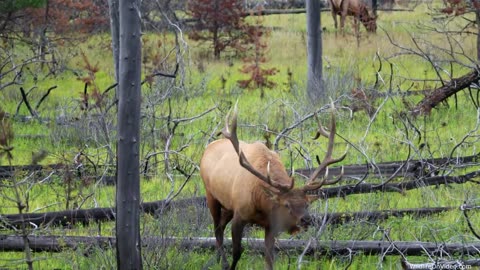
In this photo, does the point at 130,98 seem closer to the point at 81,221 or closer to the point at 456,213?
the point at 81,221

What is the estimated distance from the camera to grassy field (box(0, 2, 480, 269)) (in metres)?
7.85

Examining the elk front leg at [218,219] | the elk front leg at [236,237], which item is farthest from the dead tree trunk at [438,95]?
the elk front leg at [236,237]

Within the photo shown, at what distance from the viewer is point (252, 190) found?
24.0 ft

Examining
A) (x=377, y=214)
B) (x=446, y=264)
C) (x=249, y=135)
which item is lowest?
(x=249, y=135)

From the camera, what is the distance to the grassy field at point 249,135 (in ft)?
25.8

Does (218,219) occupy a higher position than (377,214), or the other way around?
(218,219)

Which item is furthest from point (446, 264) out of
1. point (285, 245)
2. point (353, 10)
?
point (353, 10)

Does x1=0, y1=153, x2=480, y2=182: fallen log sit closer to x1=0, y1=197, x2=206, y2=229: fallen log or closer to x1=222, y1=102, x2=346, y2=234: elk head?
x1=0, y1=197, x2=206, y2=229: fallen log

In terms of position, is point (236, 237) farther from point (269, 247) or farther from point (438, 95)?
point (438, 95)

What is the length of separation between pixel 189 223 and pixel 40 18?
509 inches

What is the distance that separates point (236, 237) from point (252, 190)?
1.27 ft

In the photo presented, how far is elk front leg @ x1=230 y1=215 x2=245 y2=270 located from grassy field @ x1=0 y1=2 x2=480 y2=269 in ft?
0.93

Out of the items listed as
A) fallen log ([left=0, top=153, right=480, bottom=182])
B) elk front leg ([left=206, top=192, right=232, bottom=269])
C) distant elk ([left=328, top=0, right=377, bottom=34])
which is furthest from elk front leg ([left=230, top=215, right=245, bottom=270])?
distant elk ([left=328, top=0, right=377, bottom=34])

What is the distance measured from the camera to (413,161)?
10352 mm
